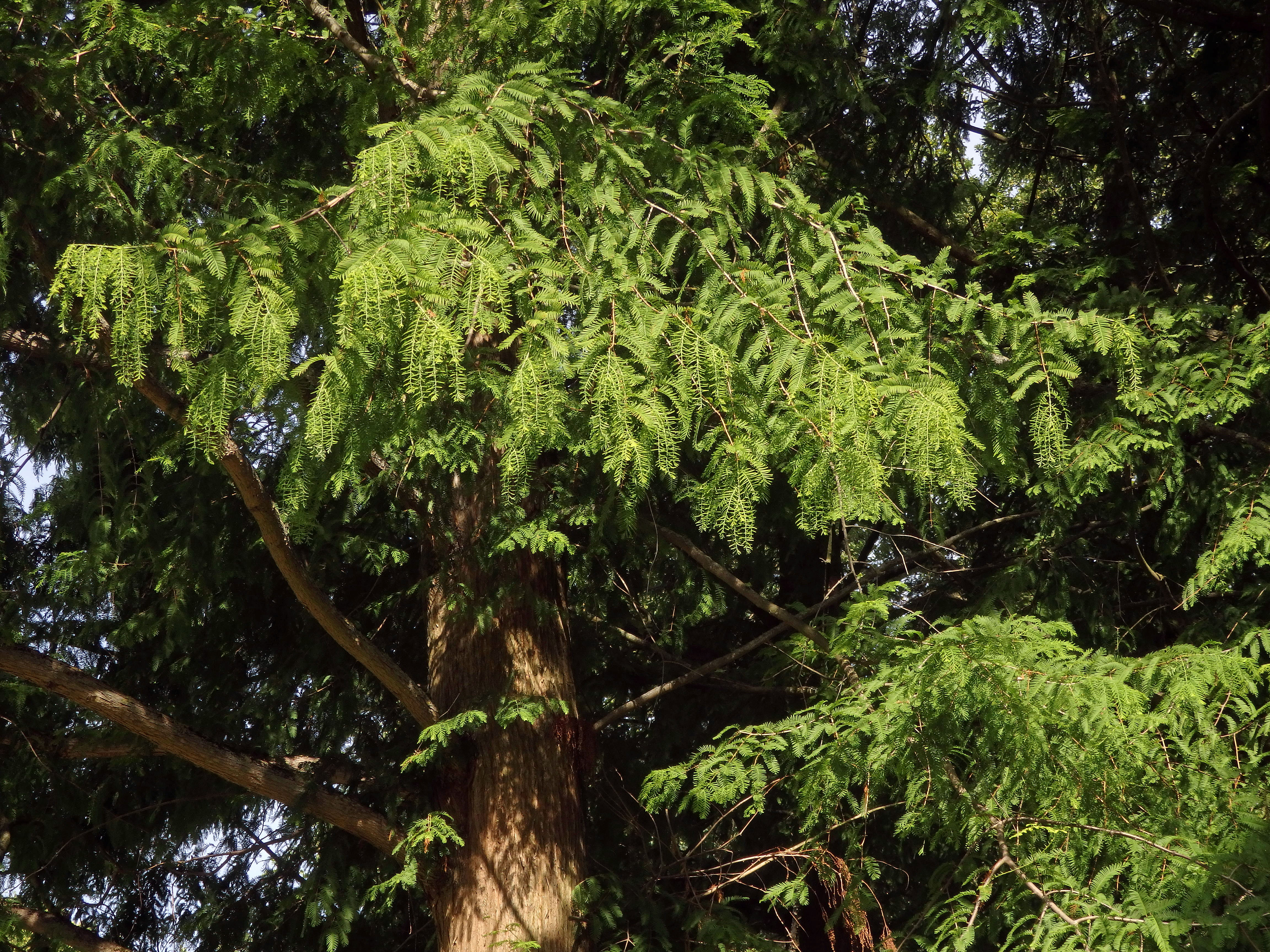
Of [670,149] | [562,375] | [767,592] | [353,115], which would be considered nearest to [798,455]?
[562,375]

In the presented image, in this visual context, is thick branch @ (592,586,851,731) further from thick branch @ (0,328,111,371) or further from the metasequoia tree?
thick branch @ (0,328,111,371)

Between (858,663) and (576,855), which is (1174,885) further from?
(576,855)

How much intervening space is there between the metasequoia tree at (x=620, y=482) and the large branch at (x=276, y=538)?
3 cm

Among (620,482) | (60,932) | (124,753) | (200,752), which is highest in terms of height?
(124,753)

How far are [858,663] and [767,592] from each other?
91.1 inches

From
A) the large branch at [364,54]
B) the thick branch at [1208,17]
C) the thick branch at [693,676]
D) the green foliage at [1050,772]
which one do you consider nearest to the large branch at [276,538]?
the thick branch at [693,676]

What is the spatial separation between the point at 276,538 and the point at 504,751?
1.47 m

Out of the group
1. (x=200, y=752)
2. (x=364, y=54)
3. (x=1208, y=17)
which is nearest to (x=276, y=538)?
(x=200, y=752)

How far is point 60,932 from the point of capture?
17.8ft

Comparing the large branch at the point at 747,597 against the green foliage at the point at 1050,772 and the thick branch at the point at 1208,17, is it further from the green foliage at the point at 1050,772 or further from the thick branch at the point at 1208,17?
the thick branch at the point at 1208,17

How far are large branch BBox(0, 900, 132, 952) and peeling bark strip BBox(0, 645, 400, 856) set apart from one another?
823 millimetres

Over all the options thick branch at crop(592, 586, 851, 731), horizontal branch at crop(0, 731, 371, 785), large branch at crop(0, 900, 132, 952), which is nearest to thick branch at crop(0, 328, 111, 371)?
horizontal branch at crop(0, 731, 371, 785)

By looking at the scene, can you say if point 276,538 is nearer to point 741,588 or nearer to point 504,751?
point 504,751

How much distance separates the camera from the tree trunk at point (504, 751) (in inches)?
209
